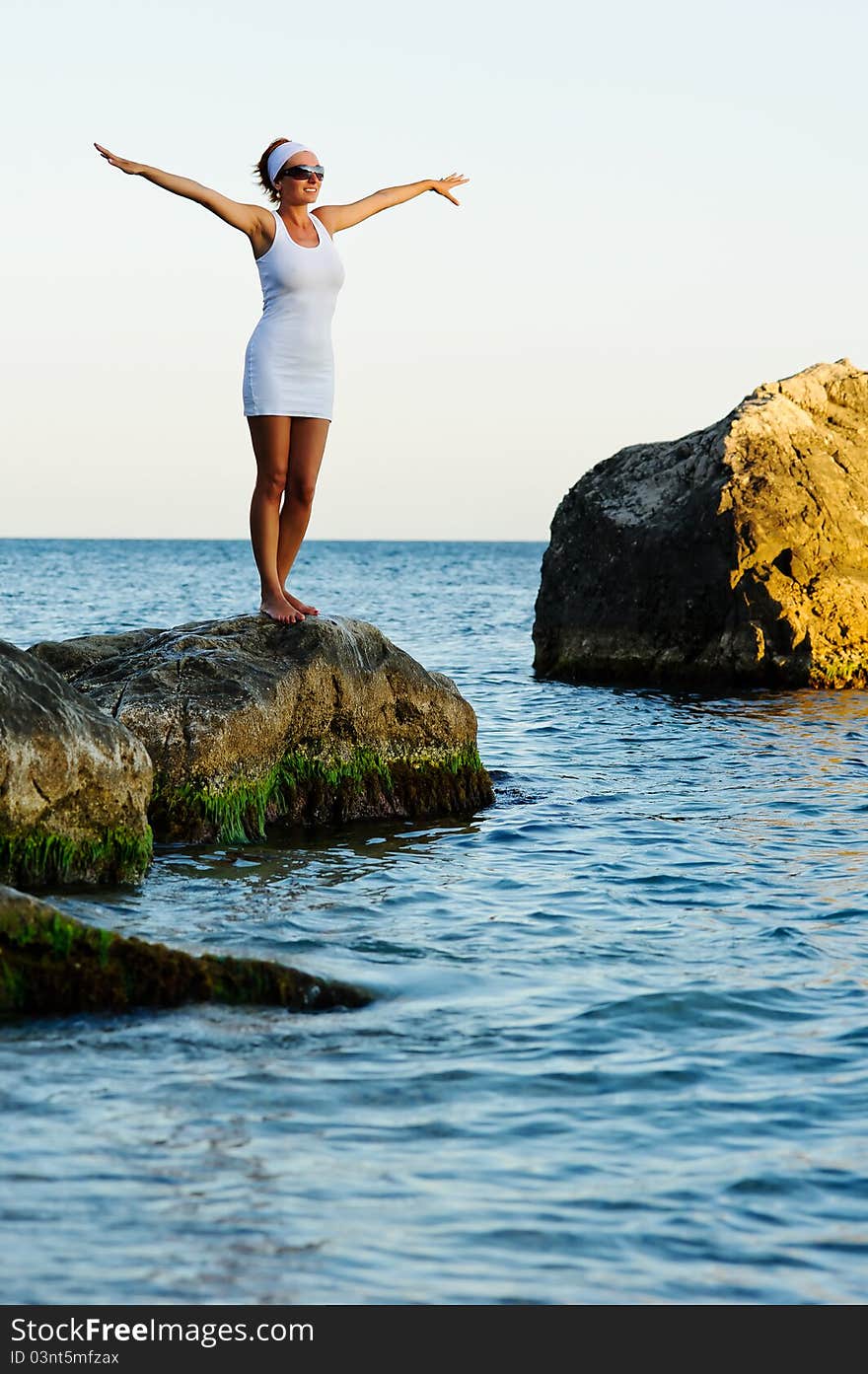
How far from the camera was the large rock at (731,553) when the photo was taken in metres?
17.9

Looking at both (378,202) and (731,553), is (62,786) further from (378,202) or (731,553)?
(731,553)

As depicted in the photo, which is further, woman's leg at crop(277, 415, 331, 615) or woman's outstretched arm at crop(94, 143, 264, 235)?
woman's leg at crop(277, 415, 331, 615)

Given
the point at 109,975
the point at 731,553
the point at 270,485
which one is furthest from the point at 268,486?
the point at 731,553

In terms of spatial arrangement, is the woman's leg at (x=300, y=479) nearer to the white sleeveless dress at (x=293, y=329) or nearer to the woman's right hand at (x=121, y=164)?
the white sleeveless dress at (x=293, y=329)

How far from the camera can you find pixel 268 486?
369 inches

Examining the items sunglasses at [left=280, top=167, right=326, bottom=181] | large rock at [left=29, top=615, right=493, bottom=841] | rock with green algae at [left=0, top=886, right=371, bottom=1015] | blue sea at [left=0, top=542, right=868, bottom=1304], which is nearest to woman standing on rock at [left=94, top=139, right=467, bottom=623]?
sunglasses at [left=280, top=167, right=326, bottom=181]

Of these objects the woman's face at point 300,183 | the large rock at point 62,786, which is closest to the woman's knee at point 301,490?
the woman's face at point 300,183

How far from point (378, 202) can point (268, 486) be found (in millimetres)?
1847

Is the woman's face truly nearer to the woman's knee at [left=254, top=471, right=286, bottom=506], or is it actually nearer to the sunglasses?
the sunglasses

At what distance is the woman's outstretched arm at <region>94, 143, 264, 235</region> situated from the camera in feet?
26.4

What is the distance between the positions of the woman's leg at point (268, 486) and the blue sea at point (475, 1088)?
174 centimetres

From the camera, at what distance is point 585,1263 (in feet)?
13.4

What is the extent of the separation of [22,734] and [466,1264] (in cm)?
448

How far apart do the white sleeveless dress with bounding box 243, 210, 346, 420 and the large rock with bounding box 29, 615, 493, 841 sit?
1.69m
